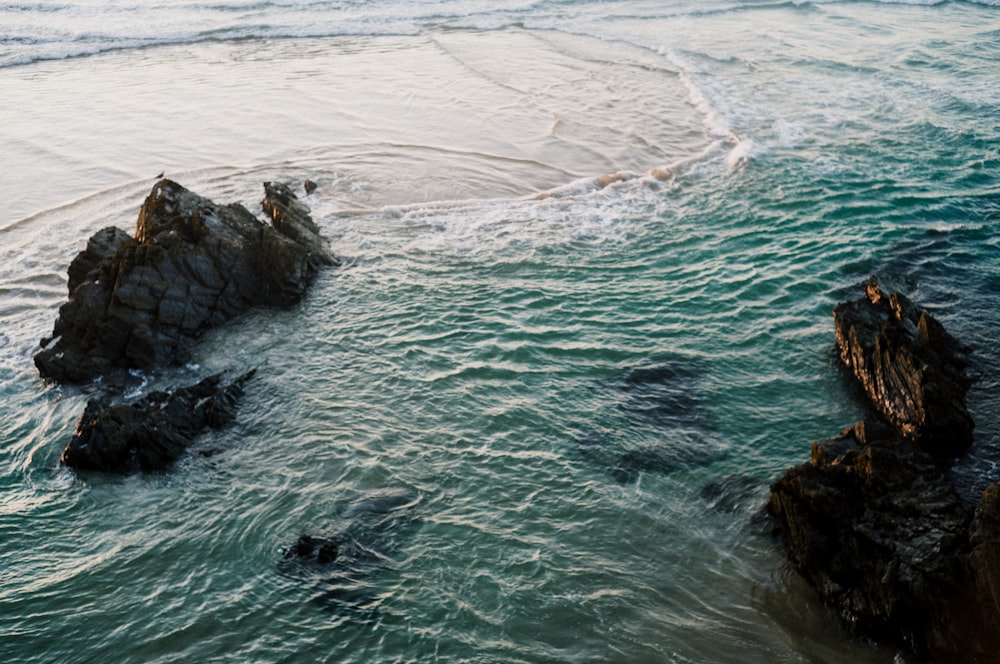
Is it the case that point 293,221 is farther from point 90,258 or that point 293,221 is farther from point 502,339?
point 502,339

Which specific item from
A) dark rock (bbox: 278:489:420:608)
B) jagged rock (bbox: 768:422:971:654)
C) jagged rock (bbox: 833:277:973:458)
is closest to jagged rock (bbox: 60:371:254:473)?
dark rock (bbox: 278:489:420:608)

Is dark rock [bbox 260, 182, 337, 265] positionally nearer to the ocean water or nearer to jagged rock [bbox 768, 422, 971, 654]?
the ocean water

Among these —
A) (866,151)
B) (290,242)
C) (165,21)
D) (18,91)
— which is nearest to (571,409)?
(290,242)

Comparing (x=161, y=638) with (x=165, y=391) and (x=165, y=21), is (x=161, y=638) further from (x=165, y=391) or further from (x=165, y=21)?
(x=165, y=21)

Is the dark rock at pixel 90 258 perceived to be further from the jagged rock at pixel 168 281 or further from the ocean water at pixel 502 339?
the ocean water at pixel 502 339

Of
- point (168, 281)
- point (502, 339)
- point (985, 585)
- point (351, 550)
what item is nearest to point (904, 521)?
point (985, 585)

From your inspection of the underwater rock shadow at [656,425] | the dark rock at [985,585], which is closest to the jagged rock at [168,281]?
the underwater rock shadow at [656,425]
